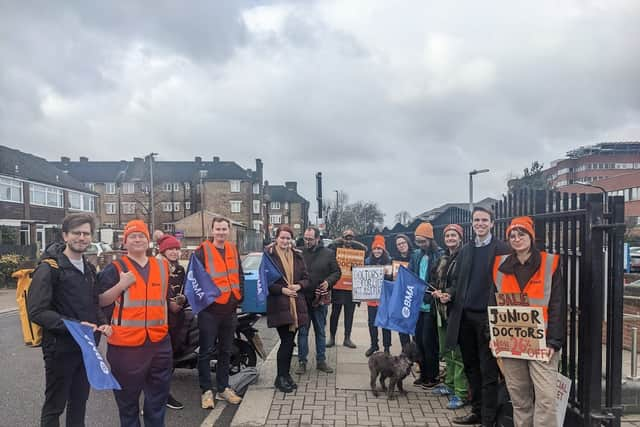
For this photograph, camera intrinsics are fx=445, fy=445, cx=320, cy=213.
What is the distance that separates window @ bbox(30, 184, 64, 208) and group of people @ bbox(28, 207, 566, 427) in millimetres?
35674

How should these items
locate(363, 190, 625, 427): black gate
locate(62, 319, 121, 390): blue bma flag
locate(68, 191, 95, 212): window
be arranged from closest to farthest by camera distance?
1. locate(62, 319, 121, 390): blue bma flag
2. locate(363, 190, 625, 427): black gate
3. locate(68, 191, 95, 212): window

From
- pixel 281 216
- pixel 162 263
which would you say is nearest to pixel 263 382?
pixel 162 263

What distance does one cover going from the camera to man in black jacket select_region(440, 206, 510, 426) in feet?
13.5

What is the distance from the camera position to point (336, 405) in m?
4.91

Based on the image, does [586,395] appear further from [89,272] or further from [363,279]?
[89,272]

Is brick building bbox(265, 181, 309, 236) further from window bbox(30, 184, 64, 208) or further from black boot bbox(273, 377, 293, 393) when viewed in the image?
black boot bbox(273, 377, 293, 393)

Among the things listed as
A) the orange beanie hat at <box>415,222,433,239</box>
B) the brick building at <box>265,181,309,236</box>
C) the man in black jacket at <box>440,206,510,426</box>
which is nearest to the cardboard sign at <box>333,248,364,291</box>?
the orange beanie hat at <box>415,222,433,239</box>

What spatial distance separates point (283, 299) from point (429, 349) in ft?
6.30

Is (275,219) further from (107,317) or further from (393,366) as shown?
(107,317)

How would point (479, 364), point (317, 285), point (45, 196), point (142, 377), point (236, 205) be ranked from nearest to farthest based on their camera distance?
1. point (142, 377)
2. point (479, 364)
3. point (317, 285)
4. point (45, 196)
5. point (236, 205)

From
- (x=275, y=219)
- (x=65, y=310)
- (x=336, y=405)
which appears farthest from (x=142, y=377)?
(x=275, y=219)

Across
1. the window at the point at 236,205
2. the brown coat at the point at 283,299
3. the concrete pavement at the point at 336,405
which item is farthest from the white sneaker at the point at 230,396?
the window at the point at 236,205

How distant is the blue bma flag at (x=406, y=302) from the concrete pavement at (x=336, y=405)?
806mm

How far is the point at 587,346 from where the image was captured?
3.62 m
